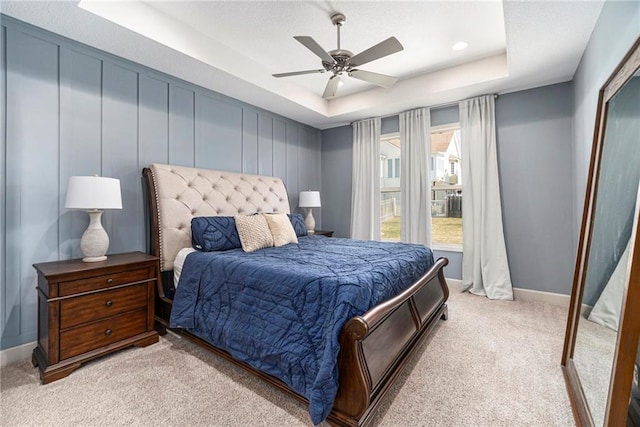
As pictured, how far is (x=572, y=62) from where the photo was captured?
274cm

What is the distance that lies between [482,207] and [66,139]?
14.3 feet

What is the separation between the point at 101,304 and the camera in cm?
205

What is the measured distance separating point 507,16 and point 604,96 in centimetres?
88

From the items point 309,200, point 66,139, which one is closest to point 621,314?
point 309,200

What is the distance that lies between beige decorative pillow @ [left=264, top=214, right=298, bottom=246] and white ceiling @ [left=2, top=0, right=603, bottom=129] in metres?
1.57

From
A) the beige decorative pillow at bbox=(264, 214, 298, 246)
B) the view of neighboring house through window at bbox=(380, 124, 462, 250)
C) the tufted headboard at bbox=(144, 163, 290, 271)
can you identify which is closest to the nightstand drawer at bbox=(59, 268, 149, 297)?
the tufted headboard at bbox=(144, 163, 290, 271)

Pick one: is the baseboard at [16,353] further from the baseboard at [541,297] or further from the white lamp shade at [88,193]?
the baseboard at [541,297]

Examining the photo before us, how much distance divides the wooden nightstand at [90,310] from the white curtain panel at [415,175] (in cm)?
326

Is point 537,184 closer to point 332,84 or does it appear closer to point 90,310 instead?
point 332,84

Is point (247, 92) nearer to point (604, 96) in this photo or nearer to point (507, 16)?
point (507, 16)

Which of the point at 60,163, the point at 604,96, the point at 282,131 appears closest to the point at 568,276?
the point at 604,96

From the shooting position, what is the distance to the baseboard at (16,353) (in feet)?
6.60

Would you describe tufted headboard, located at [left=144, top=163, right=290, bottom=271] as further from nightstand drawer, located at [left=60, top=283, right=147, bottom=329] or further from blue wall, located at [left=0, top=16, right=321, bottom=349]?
nightstand drawer, located at [left=60, top=283, right=147, bottom=329]

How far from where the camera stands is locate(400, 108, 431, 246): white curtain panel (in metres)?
3.99
